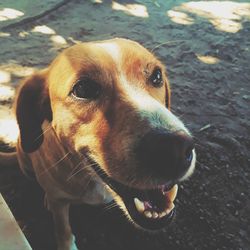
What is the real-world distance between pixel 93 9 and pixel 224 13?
2.14 m

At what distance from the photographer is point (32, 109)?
2736 mm

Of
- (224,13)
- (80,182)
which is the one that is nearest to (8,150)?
(80,182)

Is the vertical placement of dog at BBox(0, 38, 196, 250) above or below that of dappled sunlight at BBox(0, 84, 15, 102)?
above

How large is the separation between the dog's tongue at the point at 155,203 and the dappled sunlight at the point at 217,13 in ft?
14.5

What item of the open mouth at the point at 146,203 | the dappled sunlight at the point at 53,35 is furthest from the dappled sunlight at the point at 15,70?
the open mouth at the point at 146,203

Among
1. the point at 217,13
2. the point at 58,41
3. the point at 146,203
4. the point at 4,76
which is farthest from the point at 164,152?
the point at 217,13

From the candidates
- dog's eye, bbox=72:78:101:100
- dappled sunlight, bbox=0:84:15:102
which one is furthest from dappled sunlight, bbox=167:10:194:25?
dog's eye, bbox=72:78:101:100

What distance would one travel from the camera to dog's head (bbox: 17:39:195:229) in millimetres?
2068

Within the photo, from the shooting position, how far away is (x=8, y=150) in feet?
13.0

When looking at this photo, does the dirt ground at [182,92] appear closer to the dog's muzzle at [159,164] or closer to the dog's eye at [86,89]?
the dog's muzzle at [159,164]

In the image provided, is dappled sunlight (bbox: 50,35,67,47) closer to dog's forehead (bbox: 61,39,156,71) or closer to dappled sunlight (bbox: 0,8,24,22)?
dappled sunlight (bbox: 0,8,24,22)

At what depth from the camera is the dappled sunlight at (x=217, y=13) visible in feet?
21.2

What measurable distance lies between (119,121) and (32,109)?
78 centimetres

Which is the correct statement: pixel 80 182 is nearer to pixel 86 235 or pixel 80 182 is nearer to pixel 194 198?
pixel 86 235
